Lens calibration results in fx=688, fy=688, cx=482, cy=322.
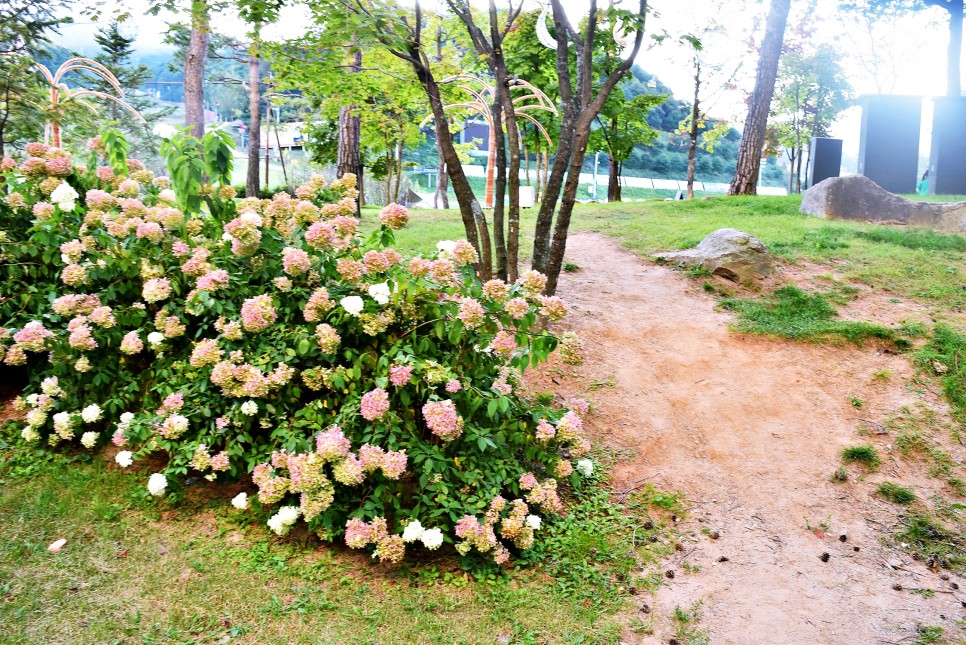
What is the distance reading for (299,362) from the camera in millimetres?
3854

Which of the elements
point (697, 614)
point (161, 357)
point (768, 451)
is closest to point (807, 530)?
point (768, 451)

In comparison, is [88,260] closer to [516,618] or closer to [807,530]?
[516,618]

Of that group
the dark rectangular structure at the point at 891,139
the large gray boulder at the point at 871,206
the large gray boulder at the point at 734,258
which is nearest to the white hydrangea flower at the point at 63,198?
the large gray boulder at the point at 734,258

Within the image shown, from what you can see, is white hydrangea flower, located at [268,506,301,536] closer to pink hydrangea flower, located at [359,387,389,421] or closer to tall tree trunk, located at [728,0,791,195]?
pink hydrangea flower, located at [359,387,389,421]

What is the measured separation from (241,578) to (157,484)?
77cm

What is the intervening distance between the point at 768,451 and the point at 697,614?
191 centimetres

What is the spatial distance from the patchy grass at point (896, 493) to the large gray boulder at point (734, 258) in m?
3.25

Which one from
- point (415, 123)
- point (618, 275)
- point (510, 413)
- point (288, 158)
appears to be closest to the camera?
point (510, 413)

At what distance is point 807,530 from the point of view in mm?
4258

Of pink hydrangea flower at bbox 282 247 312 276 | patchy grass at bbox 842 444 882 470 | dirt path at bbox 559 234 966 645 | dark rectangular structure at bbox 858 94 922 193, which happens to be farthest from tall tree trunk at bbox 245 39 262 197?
dark rectangular structure at bbox 858 94 922 193

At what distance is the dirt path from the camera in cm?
354

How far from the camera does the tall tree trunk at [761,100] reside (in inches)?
493

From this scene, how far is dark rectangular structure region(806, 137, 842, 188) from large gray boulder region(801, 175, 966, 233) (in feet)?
14.8

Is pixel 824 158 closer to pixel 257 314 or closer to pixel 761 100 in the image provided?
pixel 761 100
